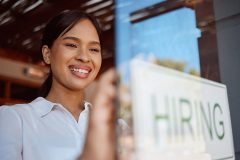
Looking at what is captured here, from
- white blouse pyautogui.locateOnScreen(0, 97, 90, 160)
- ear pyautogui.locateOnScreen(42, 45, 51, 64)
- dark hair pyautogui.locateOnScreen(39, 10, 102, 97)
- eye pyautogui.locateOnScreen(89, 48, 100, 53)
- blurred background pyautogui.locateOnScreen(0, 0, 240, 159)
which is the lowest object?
white blouse pyautogui.locateOnScreen(0, 97, 90, 160)

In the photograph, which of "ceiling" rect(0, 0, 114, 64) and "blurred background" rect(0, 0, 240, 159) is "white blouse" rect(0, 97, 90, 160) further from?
"ceiling" rect(0, 0, 114, 64)

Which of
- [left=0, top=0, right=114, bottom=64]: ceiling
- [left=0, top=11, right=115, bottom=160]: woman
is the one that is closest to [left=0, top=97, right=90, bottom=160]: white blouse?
[left=0, top=11, right=115, bottom=160]: woman

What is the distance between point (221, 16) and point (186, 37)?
0.15 metres

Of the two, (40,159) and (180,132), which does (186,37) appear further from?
(40,159)

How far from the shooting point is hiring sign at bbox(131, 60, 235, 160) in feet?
1.17

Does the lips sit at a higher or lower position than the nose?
lower

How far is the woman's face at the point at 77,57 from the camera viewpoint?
2.51 feet

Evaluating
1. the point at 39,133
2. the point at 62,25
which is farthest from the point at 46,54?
the point at 39,133

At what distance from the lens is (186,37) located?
1.70 ft

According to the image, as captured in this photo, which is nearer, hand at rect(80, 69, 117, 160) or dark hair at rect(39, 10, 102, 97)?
hand at rect(80, 69, 117, 160)

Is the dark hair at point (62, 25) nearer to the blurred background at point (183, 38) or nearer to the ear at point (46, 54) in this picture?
the ear at point (46, 54)

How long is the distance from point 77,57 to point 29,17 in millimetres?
2703

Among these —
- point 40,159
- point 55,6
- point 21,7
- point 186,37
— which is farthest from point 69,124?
point 21,7

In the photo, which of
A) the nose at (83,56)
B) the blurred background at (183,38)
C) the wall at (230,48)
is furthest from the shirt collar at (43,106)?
the wall at (230,48)
